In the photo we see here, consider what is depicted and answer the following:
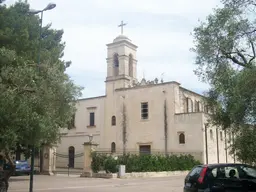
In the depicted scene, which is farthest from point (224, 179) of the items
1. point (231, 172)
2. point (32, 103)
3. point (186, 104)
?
point (186, 104)

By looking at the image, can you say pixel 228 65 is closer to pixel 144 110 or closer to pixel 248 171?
pixel 248 171

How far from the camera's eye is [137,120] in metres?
40.0

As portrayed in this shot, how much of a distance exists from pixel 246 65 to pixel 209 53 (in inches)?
55.2

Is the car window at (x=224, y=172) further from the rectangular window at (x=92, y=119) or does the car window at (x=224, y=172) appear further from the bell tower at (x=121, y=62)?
the rectangular window at (x=92, y=119)

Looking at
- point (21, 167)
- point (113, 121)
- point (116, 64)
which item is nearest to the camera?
point (21, 167)

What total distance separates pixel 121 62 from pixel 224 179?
99.4 ft

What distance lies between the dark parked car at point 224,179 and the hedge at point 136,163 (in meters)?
15.6

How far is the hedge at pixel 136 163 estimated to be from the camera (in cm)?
2727

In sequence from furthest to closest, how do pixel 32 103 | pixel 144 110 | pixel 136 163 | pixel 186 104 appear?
pixel 186 104 → pixel 144 110 → pixel 136 163 → pixel 32 103

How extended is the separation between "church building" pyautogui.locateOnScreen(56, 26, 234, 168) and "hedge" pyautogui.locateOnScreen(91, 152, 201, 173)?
178 inches

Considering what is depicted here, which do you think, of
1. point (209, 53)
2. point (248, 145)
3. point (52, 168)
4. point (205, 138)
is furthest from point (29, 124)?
point (205, 138)

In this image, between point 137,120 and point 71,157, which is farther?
point 71,157

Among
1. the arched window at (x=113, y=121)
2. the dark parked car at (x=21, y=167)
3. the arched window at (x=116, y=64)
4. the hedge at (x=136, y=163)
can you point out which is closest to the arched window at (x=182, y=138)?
the hedge at (x=136, y=163)

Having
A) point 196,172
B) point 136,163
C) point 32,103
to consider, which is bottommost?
point 136,163
